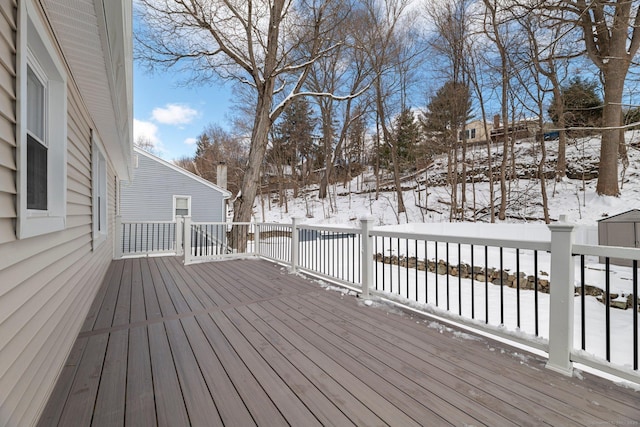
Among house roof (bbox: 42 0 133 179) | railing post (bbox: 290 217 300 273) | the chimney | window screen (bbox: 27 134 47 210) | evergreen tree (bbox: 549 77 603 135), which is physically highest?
evergreen tree (bbox: 549 77 603 135)

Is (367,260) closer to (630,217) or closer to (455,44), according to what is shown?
(630,217)

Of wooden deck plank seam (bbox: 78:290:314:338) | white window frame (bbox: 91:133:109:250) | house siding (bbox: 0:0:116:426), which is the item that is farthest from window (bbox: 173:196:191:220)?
house siding (bbox: 0:0:116:426)

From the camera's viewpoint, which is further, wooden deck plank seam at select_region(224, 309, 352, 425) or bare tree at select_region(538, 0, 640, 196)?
bare tree at select_region(538, 0, 640, 196)

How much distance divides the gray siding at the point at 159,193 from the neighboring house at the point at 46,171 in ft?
29.4

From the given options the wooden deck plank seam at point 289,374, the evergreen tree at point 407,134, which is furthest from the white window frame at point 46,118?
the evergreen tree at point 407,134

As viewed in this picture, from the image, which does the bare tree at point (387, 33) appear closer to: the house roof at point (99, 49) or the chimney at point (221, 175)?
the chimney at point (221, 175)

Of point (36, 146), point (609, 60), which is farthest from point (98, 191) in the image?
point (609, 60)

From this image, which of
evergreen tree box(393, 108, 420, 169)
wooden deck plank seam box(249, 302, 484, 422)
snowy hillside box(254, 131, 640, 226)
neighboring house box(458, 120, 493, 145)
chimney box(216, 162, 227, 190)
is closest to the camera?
wooden deck plank seam box(249, 302, 484, 422)

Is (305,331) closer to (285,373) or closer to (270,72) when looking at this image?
(285,373)

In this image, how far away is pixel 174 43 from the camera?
7719 millimetres

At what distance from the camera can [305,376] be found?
1.90 m

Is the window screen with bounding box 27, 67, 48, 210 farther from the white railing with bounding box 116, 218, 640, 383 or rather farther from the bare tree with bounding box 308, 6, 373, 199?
the bare tree with bounding box 308, 6, 373, 199

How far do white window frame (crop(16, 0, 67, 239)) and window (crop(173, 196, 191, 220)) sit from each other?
10559 mm

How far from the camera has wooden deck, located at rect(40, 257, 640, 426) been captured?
60.1 inches
